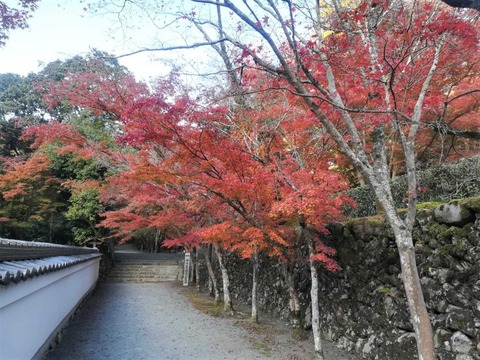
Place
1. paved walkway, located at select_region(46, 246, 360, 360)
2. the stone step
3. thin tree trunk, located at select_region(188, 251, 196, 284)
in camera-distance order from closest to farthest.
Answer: paved walkway, located at select_region(46, 246, 360, 360) < the stone step < thin tree trunk, located at select_region(188, 251, 196, 284)

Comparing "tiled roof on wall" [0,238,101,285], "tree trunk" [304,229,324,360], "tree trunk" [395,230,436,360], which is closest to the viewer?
"tiled roof on wall" [0,238,101,285]

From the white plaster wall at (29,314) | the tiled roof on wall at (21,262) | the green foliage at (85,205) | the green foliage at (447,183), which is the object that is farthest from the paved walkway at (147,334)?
the green foliage at (85,205)

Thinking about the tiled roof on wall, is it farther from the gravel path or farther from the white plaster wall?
the gravel path

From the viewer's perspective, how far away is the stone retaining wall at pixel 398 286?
4875mm

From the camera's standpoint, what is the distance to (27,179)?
1733 centimetres

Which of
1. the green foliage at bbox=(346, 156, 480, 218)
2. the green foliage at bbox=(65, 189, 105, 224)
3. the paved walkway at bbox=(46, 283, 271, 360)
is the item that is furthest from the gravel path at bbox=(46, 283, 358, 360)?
the green foliage at bbox=(65, 189, 105, 224)

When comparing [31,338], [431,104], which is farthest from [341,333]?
[31,338]

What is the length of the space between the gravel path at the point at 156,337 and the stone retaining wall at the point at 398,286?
2.68 feet

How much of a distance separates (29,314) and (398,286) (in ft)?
18.8

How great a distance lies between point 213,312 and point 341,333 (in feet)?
16.1

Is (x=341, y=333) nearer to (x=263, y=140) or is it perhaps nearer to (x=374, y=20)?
(x=263, y=140)

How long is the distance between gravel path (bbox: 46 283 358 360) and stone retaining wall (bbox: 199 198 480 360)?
818 mm

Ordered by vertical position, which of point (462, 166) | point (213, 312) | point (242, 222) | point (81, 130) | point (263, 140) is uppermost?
point (81, 130)

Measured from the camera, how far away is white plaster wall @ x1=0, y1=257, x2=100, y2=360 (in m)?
3.52
